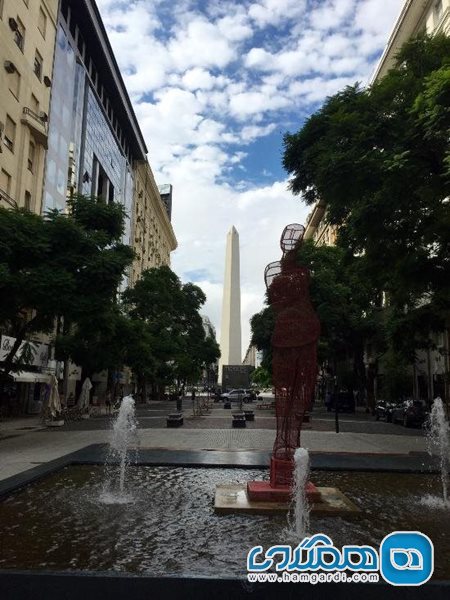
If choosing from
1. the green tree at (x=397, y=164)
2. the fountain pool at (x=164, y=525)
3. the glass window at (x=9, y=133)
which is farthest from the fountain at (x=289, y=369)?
the glass window at (x=9, y=133)

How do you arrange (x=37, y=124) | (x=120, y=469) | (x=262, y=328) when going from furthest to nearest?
(x=262, y=328)
(x=37, y=124)
(x=120, y=469)

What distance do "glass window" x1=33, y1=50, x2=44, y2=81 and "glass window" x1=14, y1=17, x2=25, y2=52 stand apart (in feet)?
5.30

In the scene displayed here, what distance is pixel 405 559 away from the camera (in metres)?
4.52

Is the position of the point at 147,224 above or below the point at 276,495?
above

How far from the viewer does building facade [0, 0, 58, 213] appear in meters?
26.7

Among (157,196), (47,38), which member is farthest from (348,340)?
(157,196)

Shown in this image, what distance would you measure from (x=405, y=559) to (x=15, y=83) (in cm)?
2909

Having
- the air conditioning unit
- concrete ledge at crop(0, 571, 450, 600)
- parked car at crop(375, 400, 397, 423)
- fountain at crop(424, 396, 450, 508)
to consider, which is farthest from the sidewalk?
the air conditioning unit

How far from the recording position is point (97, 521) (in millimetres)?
6809

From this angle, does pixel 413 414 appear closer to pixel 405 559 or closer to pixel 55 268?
pixel 55 268

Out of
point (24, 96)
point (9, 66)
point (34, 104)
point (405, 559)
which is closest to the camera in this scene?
point (405, 559)

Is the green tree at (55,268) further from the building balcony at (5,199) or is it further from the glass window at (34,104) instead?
the glass window at (34,104)

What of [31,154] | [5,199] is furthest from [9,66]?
[5,199]

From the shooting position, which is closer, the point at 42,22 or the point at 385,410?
the point at 42,22
